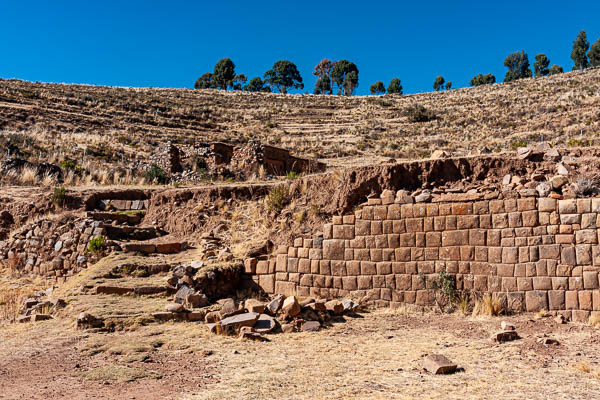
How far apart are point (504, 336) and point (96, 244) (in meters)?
8.80

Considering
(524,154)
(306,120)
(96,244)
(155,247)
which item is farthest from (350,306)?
(306,120)

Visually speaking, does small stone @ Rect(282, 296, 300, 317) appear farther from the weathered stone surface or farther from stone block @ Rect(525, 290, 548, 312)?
stone block @ Rect(525, 290, 548, 312)

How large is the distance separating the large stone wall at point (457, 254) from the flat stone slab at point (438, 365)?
3.08m

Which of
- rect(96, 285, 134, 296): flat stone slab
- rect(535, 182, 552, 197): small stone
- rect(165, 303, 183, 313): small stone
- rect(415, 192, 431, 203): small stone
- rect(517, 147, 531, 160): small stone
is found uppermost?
rect(517, 147, 531, 160): small stone

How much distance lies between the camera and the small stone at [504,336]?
22.9ft

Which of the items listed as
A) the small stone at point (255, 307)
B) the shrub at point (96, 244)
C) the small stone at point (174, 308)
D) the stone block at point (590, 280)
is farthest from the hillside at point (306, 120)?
the small stone at point (174, 308)

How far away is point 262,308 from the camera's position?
848cm

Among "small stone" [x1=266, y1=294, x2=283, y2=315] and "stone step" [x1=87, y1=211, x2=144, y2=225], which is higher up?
"stone step" [x1=87, y1=211, x2=144, y2=225]

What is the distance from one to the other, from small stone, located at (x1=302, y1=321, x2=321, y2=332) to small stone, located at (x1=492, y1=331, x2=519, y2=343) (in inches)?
108

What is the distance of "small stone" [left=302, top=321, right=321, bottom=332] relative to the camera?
26.3 ft

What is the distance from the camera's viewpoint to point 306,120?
155 feet

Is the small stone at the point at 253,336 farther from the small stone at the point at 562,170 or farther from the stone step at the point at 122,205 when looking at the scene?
the stone step at the point at 122,205

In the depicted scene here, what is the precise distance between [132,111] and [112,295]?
36.6 m

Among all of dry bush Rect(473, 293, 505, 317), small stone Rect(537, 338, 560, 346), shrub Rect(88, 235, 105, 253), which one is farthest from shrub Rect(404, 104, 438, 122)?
small stone Rect(537, 338, 560, 346)
